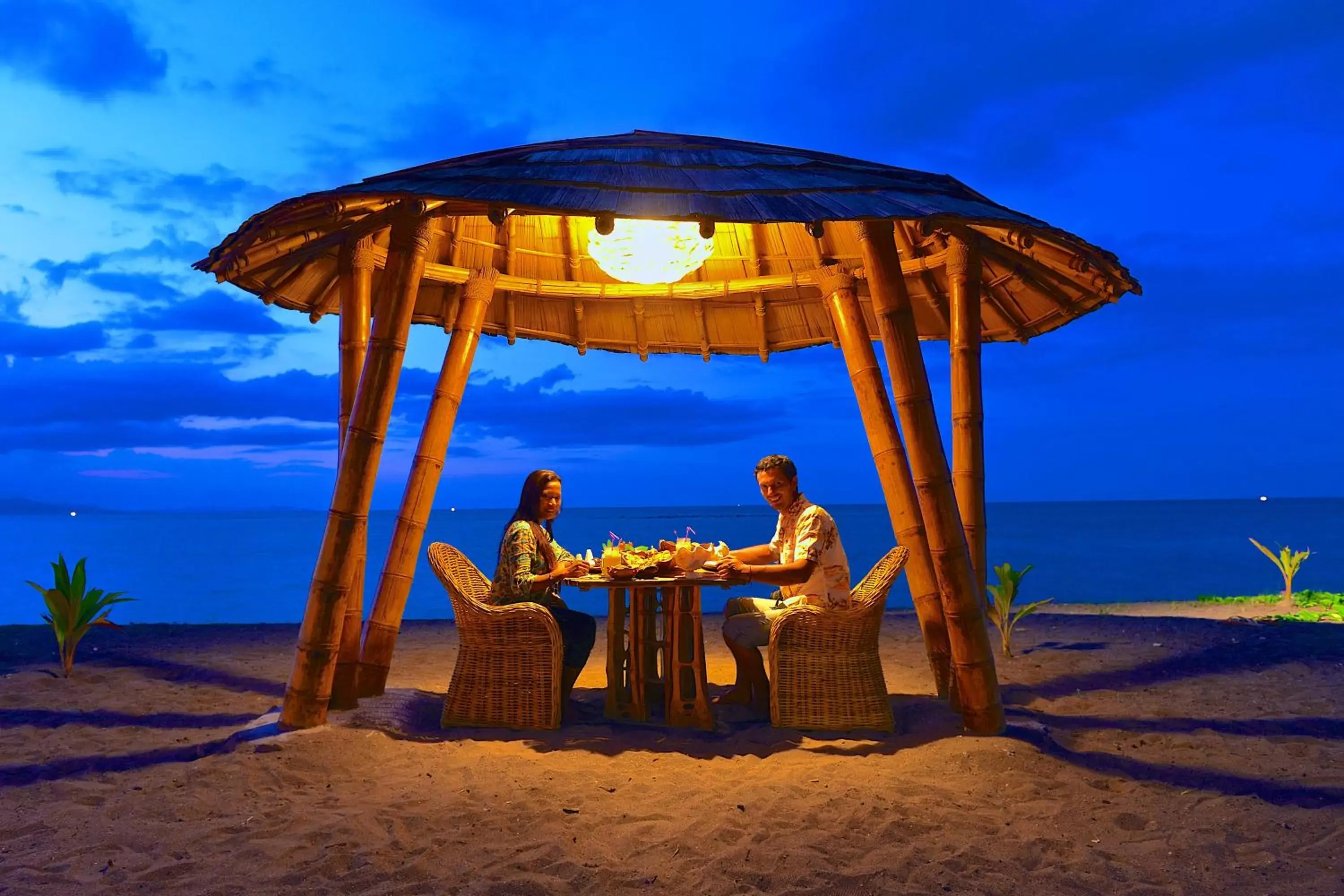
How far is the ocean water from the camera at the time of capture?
72.6 feet

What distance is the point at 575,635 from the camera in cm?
474

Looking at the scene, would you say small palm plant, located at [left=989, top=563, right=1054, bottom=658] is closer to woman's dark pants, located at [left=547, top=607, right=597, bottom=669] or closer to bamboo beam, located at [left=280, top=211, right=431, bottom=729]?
woman's dark pants, located at [left=547, top=607, right=597, bottom=669]

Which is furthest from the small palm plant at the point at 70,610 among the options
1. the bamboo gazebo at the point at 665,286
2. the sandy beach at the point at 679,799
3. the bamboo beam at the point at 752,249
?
the bamboo beam at the point at 752,249

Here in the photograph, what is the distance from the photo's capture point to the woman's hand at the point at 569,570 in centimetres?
438

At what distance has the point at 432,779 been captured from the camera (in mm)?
3617

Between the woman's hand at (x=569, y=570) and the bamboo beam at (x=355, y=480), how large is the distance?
961 millimetres

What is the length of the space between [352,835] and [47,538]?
251 feet

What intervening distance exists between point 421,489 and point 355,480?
48.2 inches

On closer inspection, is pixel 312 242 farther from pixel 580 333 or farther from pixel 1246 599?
pixel 1246 599

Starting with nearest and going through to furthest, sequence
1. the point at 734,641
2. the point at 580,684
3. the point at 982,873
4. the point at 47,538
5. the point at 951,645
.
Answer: the point at 982,873, the point at 951,645, the point at 734,641, the point at 580,684, the point at 47,538

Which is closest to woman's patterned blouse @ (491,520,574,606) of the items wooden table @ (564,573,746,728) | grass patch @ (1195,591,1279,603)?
wooden table @ (564,573,746,728)

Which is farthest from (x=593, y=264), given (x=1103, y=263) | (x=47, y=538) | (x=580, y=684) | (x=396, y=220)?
(x=47, y=538)

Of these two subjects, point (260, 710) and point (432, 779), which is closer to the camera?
point (432, 779)

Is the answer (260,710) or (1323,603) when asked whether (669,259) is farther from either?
(1323,603)
